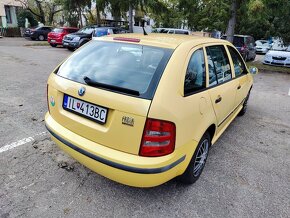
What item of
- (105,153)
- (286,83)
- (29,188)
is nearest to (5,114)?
(29,188)

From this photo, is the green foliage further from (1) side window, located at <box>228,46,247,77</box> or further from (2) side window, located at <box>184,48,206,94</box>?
(2) side window, located at <box>184,48,206,94</box>

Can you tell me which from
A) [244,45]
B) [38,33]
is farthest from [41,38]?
[244,45]

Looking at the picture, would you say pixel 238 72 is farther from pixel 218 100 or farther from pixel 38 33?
pixel 38 33

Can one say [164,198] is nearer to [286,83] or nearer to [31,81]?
[31,81]

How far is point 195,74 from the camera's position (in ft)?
8.81

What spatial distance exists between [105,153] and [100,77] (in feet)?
2.50

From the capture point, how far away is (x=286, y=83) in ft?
32.7

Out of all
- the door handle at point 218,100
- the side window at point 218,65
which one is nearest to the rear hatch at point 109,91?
the side window at point 218,65

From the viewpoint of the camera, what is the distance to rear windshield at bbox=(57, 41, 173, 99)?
2.36m

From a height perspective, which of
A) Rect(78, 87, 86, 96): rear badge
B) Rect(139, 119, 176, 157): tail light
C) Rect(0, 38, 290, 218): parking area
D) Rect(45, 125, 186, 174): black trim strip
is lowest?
Rect(0, 38, 290, 218): parking area

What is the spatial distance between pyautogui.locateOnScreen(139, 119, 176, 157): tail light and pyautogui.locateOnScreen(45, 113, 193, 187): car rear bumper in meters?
0.06

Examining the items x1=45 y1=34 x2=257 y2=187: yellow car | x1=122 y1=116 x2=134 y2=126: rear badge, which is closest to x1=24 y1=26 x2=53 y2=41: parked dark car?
x1=45 y1=34 x2=257 y2=187: yellow car

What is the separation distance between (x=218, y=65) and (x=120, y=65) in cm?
141

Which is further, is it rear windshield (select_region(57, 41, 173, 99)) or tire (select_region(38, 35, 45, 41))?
tire (select_region(38, 35, 45, 41))
